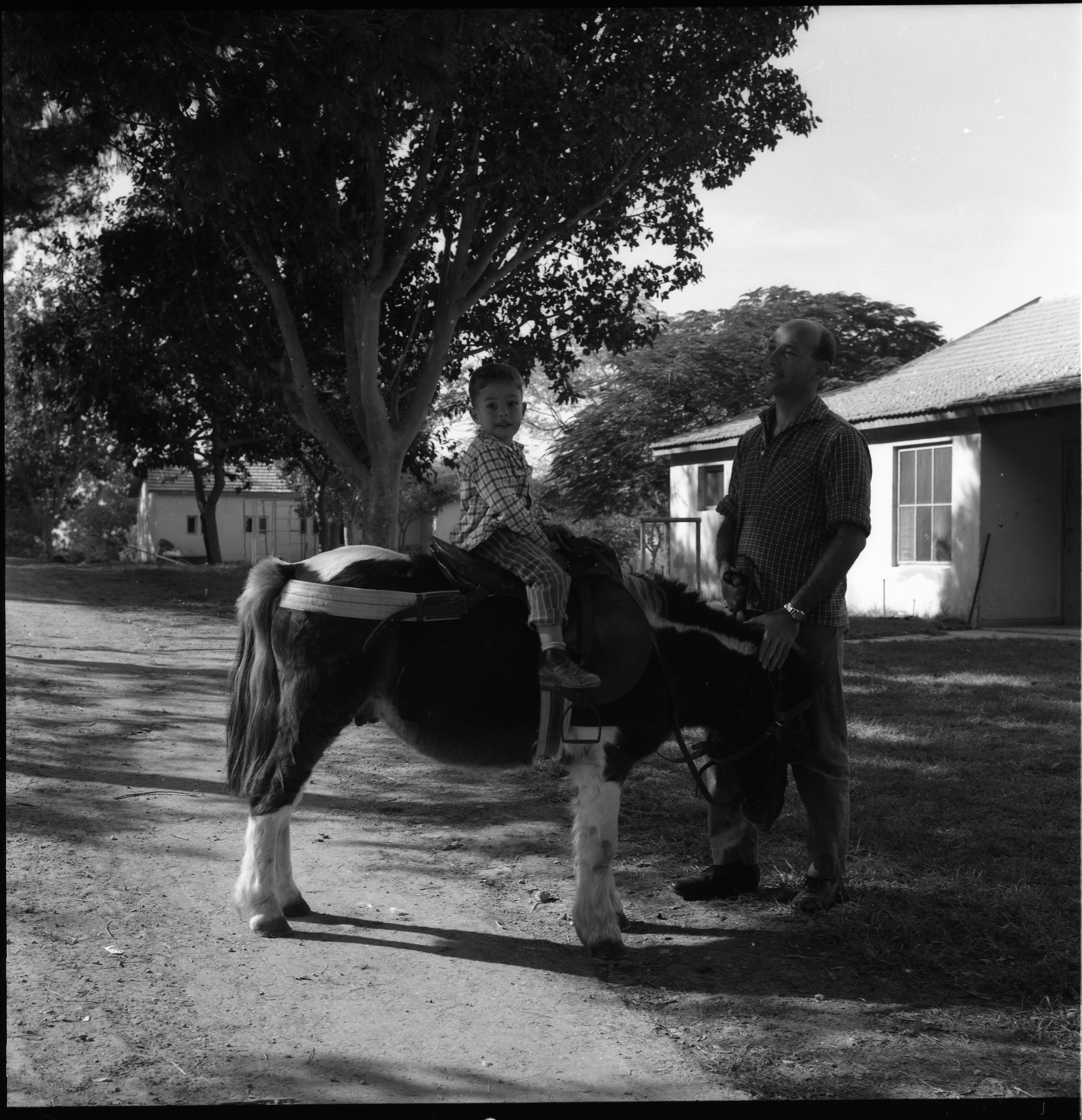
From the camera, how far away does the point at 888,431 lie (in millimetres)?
17688

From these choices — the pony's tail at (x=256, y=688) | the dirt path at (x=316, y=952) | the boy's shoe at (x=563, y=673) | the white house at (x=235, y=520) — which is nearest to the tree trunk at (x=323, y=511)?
the white house at (x=235, y=520)

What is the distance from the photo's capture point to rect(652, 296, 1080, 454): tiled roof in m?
15.3

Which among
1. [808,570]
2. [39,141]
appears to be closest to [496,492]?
[808,570]

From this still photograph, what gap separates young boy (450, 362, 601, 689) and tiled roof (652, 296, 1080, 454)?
38.6 feet

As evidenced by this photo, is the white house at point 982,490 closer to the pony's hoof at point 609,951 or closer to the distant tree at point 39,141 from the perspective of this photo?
the distant tree at point 39,141

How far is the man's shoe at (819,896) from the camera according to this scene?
4.23m

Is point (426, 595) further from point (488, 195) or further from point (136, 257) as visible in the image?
point (136, 257)

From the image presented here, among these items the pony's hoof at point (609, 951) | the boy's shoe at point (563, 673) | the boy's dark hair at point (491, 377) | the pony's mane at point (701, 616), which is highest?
the boy's dark hair at point (491, 377)

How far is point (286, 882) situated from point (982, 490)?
1412cm

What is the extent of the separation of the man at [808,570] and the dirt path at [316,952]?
32.3 inches

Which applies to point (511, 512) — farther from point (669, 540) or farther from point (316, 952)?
point (669, 540)

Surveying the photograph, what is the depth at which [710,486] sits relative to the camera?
23.2m

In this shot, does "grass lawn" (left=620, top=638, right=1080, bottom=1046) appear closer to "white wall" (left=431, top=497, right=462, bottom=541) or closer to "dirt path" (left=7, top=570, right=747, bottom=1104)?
"dirt path" (left=7, top=570, right=747, bottom=1104)

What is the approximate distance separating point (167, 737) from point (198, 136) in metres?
4.13
